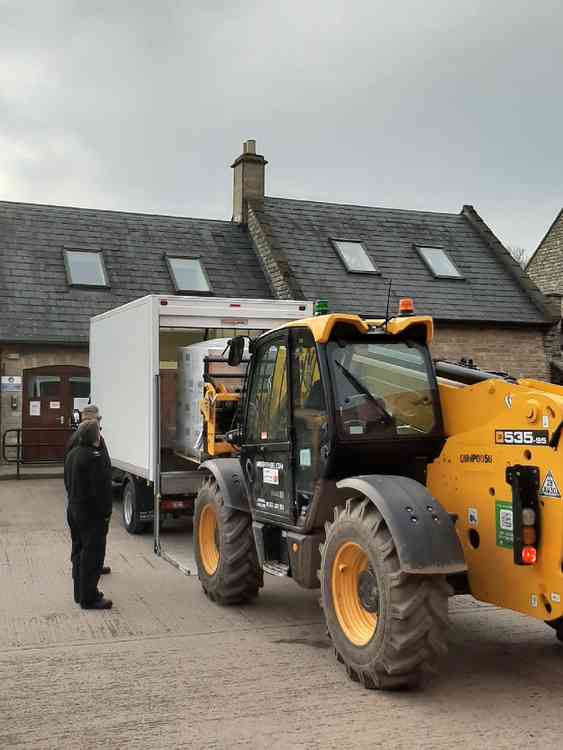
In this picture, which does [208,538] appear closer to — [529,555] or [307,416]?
[307,416]

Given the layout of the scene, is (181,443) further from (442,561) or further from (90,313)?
(90,313)

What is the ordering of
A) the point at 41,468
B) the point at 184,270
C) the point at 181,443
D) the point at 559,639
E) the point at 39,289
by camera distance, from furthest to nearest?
the point at 184,270 < the point at 39,289 < the point at 41,468 < the point at 181,443 < the point at 559,639

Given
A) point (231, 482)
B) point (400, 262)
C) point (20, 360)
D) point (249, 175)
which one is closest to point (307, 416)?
point (231, 482)

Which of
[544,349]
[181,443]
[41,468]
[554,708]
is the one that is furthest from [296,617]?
[544,349]

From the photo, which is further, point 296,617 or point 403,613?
point 296,617

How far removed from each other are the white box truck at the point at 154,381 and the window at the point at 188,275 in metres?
8.49

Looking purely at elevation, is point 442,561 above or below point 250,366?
below

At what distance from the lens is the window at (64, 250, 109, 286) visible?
2106cm

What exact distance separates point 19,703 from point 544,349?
67.4ft

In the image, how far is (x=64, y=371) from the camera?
65.9 ft

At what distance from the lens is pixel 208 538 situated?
8359 millimetres

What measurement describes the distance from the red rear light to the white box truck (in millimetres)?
5895

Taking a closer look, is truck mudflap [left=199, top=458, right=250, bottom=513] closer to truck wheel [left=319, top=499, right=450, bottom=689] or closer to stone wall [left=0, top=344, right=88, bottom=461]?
truck wheel [left=319, top=499, right=450, bottom=689]

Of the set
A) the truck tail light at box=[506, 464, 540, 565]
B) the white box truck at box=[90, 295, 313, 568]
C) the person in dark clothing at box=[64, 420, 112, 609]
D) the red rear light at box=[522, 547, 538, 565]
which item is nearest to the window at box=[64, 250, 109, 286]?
the white box truck at box=[90, 295, 313, 568]
